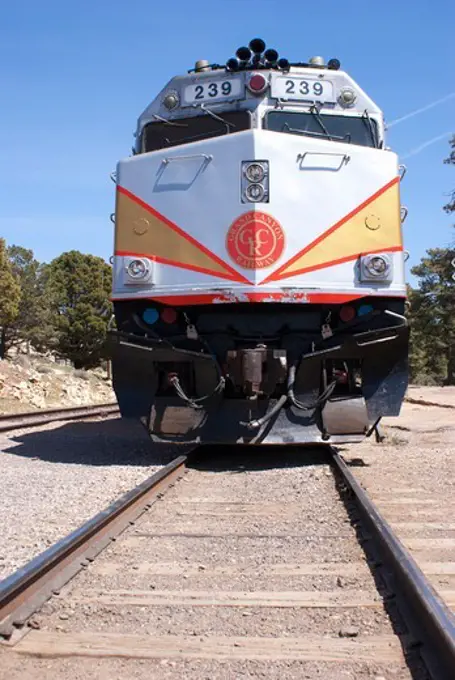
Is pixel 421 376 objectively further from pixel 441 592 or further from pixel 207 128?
pixel 441 592

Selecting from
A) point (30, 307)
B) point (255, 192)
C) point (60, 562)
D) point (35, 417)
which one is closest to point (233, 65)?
point (255, 192)

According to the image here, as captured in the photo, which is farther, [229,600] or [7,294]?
[7,294]

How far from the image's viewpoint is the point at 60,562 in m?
3.79

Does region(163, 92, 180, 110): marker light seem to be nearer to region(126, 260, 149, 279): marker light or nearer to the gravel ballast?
region(126, 260, 149, 279): marker light

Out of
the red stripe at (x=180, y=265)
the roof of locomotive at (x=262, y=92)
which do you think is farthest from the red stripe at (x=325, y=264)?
→ the roof of locomotive at (x=262, y=92)

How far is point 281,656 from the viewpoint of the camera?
285 cm

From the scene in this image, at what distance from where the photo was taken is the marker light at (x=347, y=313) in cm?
748

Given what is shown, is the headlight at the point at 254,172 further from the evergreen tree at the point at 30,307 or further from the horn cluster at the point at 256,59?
the evergreen tree at the point at 30,307

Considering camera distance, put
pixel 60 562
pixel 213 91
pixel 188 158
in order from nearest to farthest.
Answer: pixel 60 562 < pixel 188 158 < pixel 213 91

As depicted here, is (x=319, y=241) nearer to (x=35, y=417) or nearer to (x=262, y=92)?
(x=262, y=92)

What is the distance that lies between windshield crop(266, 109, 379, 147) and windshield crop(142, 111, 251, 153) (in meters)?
0.36

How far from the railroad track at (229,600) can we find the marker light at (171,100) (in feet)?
15.8

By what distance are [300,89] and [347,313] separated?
105 inches

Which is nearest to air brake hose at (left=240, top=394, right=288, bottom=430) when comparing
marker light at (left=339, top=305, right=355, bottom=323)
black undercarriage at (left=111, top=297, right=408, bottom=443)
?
black undercarriage at (left=111, top=297, right=408, bottom=443)
